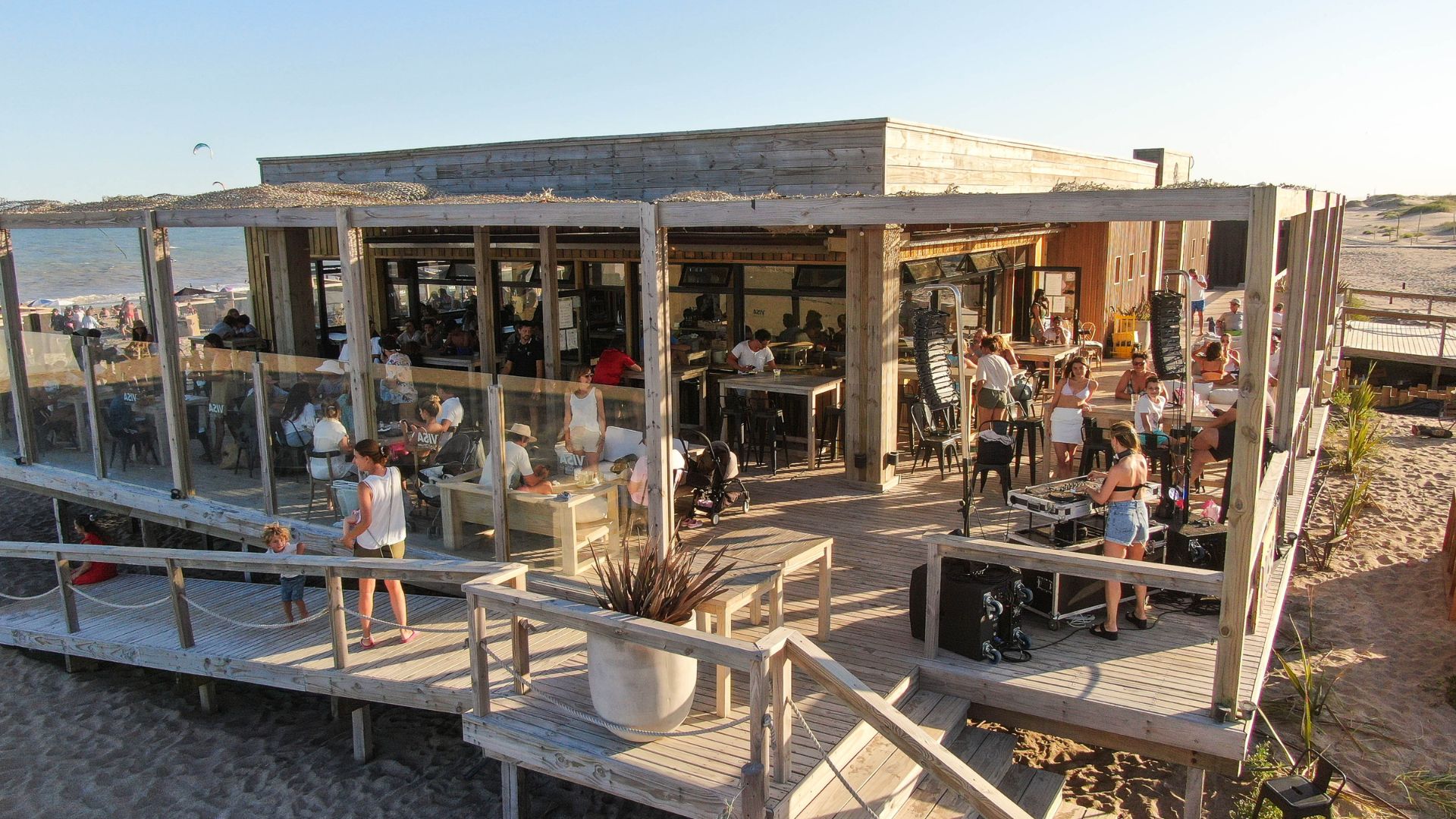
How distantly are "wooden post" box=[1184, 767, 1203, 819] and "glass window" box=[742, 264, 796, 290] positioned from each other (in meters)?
7.89

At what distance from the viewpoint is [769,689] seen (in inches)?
171

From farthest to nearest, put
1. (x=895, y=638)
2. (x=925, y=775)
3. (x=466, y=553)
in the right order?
1. (x=466, y=553)
2. (x=895, y=638)
3. (x=925, y=775)

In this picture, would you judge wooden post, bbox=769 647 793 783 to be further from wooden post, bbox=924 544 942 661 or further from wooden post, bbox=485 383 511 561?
wooden post, bbox=485 383 511 561

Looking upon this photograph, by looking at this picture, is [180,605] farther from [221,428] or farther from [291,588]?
[221,428]

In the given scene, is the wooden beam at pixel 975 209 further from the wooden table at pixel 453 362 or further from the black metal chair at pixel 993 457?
the wooden table at pixel 453 362

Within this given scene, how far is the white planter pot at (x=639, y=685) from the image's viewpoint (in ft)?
15.7

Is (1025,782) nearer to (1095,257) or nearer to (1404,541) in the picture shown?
(1404,541)

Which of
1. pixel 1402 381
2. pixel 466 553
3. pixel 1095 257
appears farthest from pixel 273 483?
pixel 1402 381

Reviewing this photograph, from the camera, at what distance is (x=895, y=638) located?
20.1ft

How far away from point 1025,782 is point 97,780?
6.15 metres

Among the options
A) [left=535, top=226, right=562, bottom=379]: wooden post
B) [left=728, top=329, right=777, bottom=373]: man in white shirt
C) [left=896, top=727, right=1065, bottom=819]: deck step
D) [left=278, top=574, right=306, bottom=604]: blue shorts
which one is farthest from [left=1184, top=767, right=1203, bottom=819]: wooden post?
[left=535, top=226, right=562, bottom=379]: wooden post

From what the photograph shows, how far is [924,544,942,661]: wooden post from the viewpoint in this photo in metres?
5.64

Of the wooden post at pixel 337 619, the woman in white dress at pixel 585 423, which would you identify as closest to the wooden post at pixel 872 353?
the woman in white dress at pixel 585 423

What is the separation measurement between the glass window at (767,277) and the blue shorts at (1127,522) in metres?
6.60
